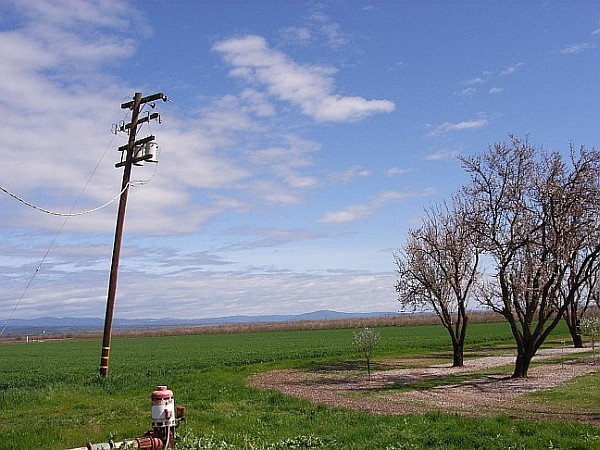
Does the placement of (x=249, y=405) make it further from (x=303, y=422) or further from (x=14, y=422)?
(x=14, y=422)

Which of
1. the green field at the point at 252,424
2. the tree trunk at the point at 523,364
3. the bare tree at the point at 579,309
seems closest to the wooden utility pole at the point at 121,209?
the green field at the point at 252,424

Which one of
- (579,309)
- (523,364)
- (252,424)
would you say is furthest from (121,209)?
(579,309)

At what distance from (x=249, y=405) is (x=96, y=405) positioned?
4.51m

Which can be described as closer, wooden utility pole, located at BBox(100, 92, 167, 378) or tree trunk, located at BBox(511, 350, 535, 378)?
wooden utility pole, located at BBox(100, 92, 167, 378)

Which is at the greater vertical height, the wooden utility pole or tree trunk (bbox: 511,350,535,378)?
the wooden utility pole

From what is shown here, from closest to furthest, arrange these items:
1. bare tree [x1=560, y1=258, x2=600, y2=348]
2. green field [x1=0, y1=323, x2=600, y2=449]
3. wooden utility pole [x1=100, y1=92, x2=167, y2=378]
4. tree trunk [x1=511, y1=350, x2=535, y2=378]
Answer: green field [x1=0, y1=323, x2=600, y2=449], wooden utility pole [x1=100, y1=92, x2=167, y2=378], tree trunk [x1=511, y1=350, x2=535, y2=378], bare tree [x1=560, y1=258, x2=600, y2=348]

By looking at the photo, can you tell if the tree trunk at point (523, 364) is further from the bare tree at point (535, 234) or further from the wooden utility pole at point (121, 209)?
the wooden utility pole at point (121, 209)

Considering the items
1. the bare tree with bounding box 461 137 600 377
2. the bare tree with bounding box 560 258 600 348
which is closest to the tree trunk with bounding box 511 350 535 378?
the bare tree with bounding box 461 137 600 377

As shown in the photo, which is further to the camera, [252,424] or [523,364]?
[523,364]

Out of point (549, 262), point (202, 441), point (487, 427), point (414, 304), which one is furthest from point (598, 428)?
point (414, 304)

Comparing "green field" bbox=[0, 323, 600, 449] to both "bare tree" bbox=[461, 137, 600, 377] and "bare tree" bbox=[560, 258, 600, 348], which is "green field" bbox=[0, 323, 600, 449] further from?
"bare tree" bbox=[560, 258, 600, 348]

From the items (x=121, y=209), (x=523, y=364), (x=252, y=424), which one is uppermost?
(x=121, y=209)

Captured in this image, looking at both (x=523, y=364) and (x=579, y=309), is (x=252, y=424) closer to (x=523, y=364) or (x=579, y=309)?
(x=523, y=364)

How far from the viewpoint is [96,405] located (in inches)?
731
